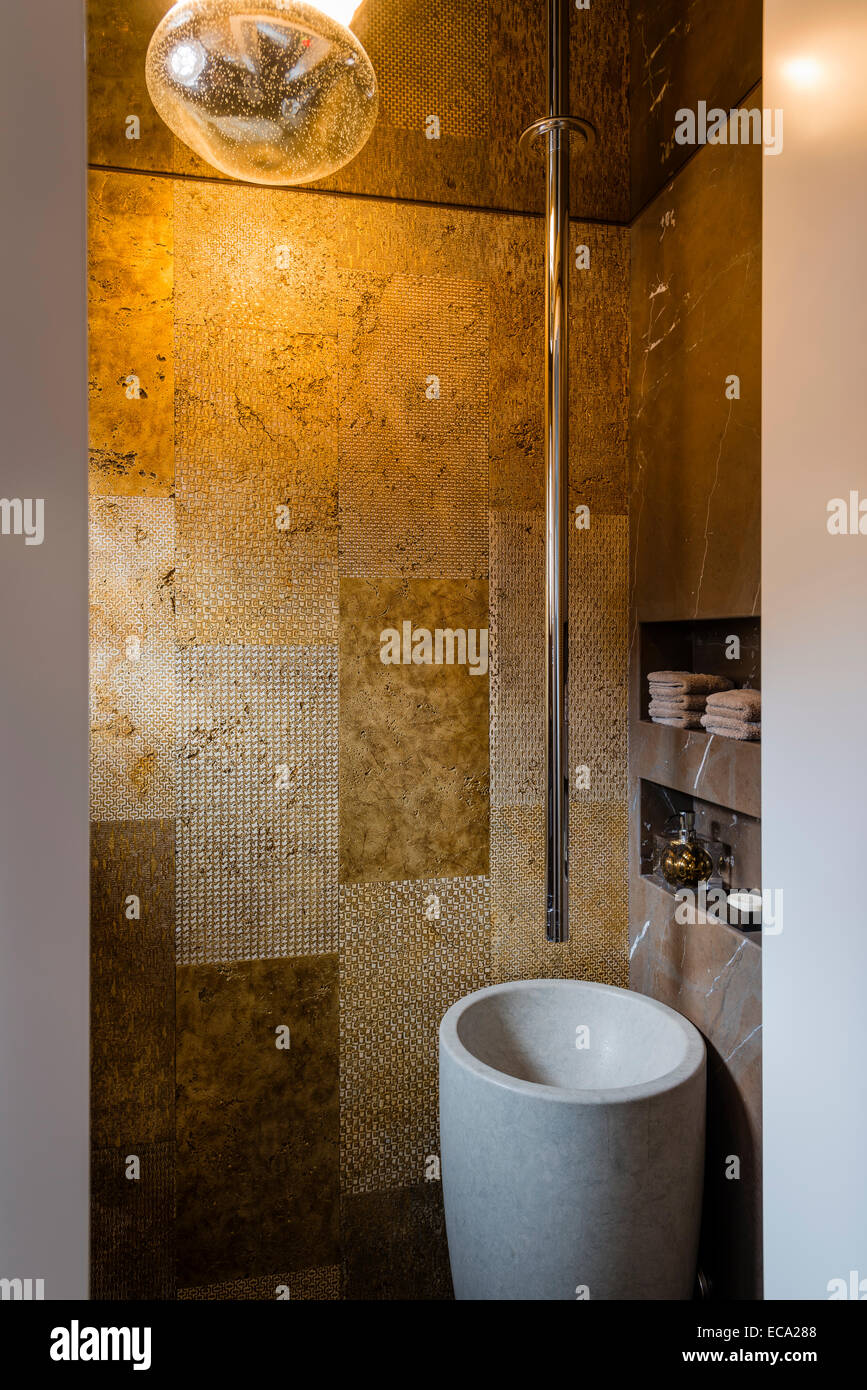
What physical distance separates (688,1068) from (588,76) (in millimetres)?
1911

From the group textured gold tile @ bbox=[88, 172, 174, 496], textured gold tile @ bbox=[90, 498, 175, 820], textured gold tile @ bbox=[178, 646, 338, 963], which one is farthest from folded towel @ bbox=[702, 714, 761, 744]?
textured gold tile @ bbox=[88, 172, 174, 496]

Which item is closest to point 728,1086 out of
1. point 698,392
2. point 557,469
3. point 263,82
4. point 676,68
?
point 557,469

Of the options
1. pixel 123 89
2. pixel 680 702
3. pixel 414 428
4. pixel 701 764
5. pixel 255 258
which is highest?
pixel 123 89

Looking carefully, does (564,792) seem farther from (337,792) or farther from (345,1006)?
(345,1006)

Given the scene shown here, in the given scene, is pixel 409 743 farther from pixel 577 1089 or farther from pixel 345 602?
pixel 577 1089

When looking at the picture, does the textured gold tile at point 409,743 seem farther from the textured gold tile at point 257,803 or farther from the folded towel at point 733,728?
the folded towel at point 733,728

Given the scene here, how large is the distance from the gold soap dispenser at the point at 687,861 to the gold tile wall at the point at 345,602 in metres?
0.25

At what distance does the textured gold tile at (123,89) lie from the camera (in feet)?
4.48

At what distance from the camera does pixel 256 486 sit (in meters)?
1.45

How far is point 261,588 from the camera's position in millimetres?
1458

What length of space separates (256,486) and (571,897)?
1072 mm

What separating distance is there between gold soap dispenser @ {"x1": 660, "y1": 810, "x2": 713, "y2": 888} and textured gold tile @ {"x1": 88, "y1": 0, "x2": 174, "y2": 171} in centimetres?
157

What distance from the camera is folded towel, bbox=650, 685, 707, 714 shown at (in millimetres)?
1358
